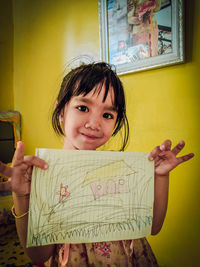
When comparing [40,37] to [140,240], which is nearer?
[140,240]

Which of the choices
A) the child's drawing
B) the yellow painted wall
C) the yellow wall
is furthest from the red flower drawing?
the yellow painted wall

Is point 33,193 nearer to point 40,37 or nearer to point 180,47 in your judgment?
point 180,47

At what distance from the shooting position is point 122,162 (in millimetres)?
487

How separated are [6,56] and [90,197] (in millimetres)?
1820

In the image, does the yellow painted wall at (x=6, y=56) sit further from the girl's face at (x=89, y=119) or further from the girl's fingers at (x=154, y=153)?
the girl's fingers at (x=154, y=153)

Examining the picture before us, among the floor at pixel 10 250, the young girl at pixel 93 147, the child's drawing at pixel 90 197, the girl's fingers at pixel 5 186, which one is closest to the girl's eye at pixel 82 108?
the young girl at pixel 93 147

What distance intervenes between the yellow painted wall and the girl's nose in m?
1.53

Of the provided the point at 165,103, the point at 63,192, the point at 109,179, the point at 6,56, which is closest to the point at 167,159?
the point at 109,179

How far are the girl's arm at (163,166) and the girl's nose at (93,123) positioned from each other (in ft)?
0.61

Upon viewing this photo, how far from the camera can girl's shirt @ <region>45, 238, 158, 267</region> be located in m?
0.53

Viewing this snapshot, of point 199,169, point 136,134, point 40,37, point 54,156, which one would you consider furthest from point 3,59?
point 199,169

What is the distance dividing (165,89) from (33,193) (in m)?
0.69

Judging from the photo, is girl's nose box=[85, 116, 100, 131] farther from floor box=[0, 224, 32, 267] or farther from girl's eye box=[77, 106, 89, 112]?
floor box=[0, 224, 32, 267]

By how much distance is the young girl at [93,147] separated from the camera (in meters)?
0.52
